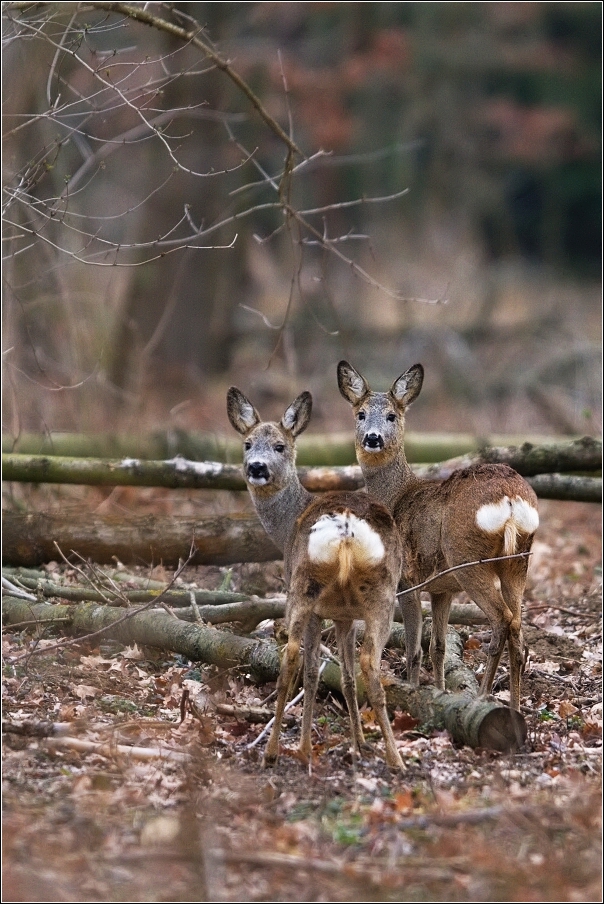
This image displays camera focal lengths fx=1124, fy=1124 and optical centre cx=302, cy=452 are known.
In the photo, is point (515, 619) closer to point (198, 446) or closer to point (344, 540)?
point (344, 540)

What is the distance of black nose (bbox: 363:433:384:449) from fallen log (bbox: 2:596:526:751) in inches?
57.3

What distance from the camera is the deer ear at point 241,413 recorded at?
6.77 meters

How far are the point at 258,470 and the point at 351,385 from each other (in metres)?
1.41

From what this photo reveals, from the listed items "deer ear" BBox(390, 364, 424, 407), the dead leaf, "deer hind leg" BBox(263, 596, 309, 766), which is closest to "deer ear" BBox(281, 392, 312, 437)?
"deer ear" BBox(390, 364, 424, 407)

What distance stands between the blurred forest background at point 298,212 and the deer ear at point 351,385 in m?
0.29

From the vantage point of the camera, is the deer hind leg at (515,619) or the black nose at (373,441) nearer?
the deer hind leg at (515,619)

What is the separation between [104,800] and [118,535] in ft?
11.4

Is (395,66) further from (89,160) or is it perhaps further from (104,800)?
(104,800)

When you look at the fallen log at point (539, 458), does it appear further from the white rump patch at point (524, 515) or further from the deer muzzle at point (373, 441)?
the white rump patch at point (524, 515)

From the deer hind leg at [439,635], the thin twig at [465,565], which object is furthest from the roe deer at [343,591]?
the deer hind leg at [439,635]

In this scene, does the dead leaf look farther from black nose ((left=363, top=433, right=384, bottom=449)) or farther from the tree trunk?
the tree trunk

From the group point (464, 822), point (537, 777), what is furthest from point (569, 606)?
point (464, 822)

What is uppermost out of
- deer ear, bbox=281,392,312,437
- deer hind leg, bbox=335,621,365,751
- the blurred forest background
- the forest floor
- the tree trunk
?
the blurred forest background

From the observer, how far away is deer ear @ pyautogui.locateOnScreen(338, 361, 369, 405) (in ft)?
24.5
